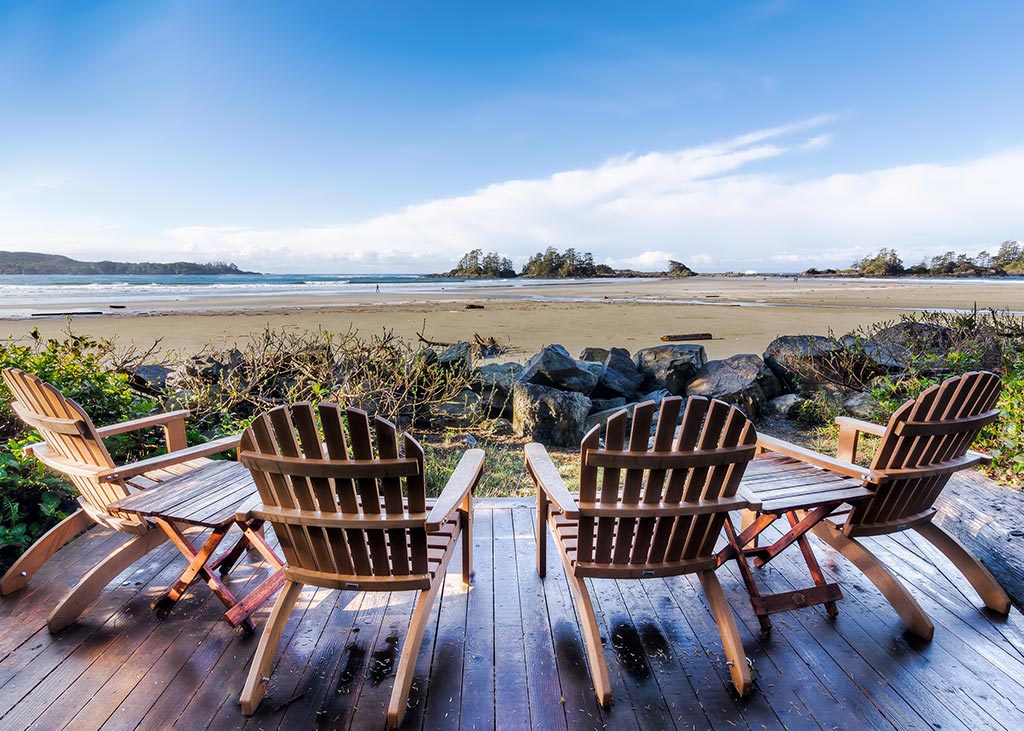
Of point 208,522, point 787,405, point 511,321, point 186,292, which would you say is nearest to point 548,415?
point 787,405

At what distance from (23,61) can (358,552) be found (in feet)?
31.7

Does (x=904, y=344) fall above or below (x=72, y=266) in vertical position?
above

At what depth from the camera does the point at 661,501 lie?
165 cm

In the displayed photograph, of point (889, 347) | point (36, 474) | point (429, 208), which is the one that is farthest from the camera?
point (429, 208)

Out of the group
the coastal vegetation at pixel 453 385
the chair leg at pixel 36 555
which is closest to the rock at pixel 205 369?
the coastal vegetation at pixel 453 385

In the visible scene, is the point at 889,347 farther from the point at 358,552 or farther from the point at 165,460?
the point at 165,460

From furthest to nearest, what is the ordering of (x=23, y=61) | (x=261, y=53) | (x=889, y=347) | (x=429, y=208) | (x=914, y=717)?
(x=429, y=208), (x=261, y=53), (x=23, y=61), (x=889, y=347), (x=914, y=717)

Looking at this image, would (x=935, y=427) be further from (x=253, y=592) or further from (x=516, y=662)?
(x=253, y=592)

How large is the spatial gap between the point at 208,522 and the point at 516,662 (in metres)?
1.22

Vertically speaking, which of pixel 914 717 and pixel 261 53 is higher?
pixel 261 53

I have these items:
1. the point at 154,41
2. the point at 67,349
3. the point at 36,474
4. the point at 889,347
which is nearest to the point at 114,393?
the point at 67,349

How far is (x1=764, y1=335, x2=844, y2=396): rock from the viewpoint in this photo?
5.93 meters

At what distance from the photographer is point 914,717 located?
1.56 metres

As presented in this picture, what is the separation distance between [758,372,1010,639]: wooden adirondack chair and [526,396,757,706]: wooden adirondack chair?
0.64 m
